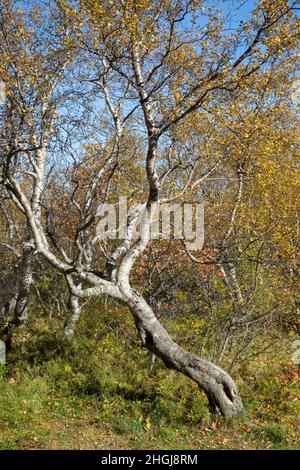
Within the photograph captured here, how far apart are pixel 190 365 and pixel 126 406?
4.10 ft

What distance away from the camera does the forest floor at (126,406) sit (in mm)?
5633

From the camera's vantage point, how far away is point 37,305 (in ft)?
35.6

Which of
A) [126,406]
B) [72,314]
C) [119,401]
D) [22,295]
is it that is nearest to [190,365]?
[126,406]

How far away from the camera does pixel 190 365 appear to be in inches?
252

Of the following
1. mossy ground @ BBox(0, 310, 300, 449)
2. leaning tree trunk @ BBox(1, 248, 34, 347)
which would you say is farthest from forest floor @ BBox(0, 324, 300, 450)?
leaning tree trunk @ BBox(1, 248, 34, 347)

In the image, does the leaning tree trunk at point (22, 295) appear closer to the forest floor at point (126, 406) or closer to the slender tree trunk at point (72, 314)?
the forest floor at point (126, 406)

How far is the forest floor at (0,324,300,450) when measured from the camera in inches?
222

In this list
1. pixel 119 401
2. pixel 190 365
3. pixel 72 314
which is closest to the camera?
pixel 190 365

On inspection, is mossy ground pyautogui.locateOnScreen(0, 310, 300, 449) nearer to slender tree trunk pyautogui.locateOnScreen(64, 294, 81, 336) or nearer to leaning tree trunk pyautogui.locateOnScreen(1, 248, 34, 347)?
slender tree trunk pyautogui.locateOnScreen(64, 294, 81, 336)

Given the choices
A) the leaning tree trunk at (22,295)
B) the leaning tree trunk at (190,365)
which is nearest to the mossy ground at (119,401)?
the leaning tree trunk at (190,365)

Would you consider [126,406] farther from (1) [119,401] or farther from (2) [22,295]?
(2) [22,295]
